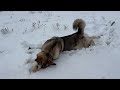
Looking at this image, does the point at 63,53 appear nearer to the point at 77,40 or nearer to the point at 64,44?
the point at 64,44

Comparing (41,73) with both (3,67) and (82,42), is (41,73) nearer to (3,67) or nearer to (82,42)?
(3,67)

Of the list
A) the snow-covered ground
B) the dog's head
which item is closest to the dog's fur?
the dog's head

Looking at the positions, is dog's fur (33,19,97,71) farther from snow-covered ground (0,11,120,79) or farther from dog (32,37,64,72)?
snow-covered ground (0,11,120,79)

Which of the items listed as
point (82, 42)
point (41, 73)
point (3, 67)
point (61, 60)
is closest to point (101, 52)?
point (82, 42)

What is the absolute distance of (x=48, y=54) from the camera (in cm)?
539

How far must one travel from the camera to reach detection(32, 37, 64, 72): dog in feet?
17.1

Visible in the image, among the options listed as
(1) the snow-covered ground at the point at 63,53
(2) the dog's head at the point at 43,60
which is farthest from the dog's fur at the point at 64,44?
(1) the snow-covered ground at the point at 63,53

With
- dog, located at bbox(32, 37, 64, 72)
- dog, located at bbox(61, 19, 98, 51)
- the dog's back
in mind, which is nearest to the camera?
dog, located at bbox(32, 37, 64, 72)

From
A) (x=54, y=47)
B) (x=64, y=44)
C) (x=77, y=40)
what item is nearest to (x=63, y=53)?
(x=64, y=44)

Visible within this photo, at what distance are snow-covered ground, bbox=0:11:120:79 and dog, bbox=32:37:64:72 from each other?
12cm

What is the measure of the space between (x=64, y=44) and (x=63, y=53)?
0.88 feet

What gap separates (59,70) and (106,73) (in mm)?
1036

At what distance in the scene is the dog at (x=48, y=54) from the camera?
520 cm

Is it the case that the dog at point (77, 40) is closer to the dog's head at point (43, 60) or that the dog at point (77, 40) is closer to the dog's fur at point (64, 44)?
the dog's fur at point (64, 44)
